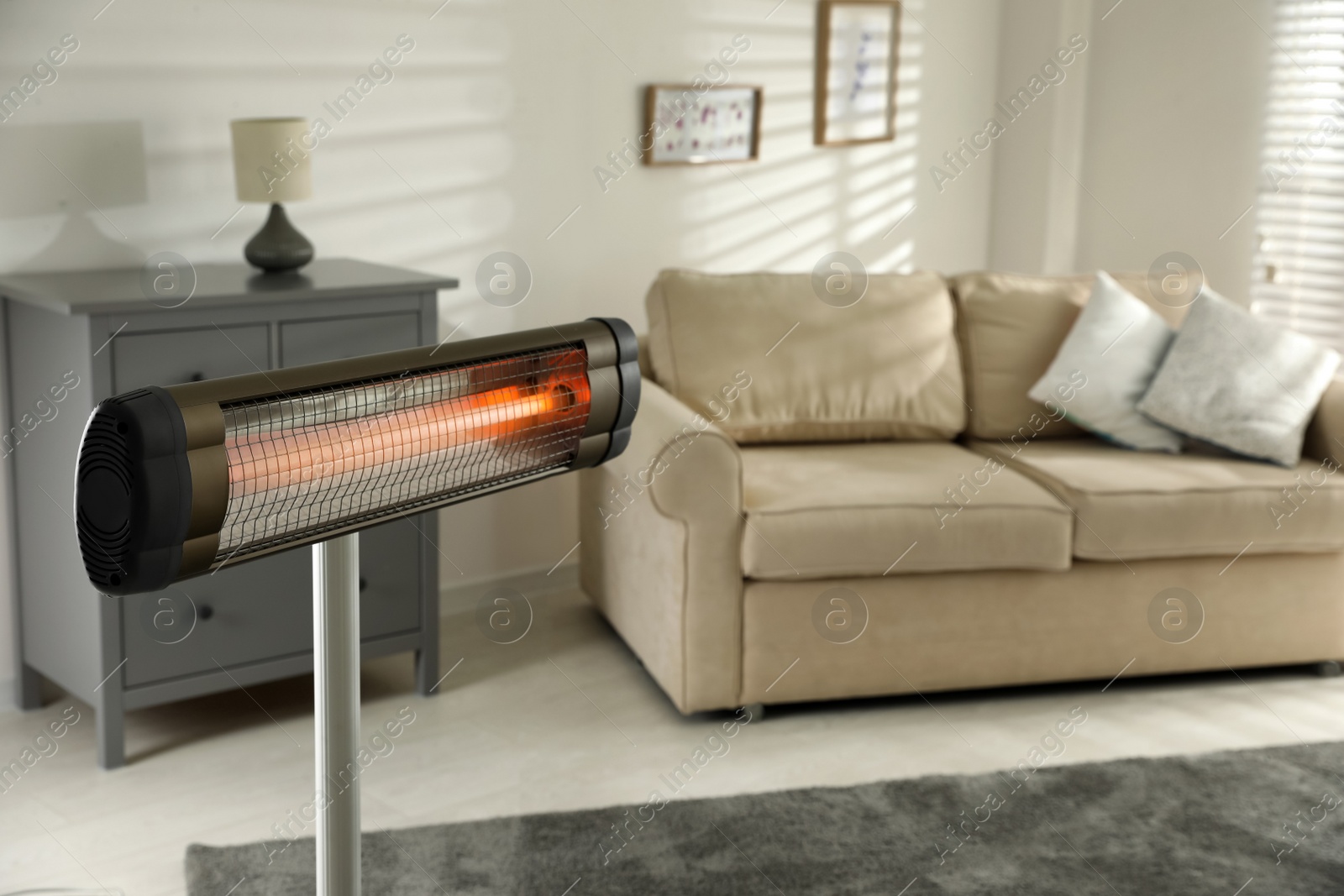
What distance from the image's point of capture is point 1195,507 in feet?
9.52

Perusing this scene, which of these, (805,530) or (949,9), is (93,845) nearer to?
(805,530)

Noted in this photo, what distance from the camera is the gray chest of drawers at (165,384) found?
2.47 m

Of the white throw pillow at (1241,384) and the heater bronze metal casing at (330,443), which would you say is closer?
the heater bronze metal casing at (330,443)

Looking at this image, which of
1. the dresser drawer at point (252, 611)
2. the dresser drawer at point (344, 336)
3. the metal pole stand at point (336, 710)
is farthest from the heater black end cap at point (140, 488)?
the dresser drawer at point (344, 336)

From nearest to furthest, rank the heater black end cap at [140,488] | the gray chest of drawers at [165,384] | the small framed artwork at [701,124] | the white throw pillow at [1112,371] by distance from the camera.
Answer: the heater black end cap at [140,488], the gray chest of drawers at [165,384], the white throw pillow at [1112,371], the small framed artwork at [701,124]

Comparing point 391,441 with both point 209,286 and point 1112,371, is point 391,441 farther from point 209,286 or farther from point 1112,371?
point 1112,371

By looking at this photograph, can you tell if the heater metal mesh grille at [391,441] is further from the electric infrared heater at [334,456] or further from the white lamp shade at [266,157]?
the white lamp shade at [266,157]

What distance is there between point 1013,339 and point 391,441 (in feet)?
9.62

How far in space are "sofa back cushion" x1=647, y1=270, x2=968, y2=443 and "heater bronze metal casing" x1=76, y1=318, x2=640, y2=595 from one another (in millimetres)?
2304

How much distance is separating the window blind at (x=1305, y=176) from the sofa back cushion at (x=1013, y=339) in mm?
712

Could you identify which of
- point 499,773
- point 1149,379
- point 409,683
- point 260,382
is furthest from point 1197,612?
point 260,382

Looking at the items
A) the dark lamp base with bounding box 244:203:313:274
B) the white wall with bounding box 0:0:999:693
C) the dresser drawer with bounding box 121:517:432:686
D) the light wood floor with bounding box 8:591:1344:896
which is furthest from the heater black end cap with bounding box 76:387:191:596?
the white wall with bounding box 0:0:999:693

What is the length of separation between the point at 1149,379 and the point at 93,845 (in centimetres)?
272

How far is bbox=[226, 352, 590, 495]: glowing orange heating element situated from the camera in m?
0.70
